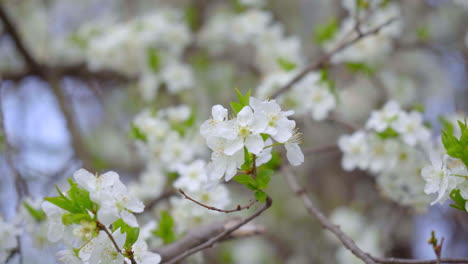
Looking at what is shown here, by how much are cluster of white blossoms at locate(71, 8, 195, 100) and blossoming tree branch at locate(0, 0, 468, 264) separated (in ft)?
0.04

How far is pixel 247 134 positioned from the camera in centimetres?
115

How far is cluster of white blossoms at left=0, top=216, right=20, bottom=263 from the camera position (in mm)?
1501

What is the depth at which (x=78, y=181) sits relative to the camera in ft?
3.66

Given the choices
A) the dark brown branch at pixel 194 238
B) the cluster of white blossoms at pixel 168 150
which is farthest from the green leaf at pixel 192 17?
the dark brown branch at pixel 194 238

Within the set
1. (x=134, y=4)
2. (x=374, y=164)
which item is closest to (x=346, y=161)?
(x=374, y=164)

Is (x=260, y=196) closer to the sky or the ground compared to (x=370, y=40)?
closer to the ground

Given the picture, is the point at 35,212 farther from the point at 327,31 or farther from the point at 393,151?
the point at 327,31

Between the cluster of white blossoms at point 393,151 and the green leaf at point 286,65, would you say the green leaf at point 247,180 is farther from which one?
the green leaf at point 286,65

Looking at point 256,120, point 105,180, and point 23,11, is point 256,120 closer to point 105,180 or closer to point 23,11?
point 105,180

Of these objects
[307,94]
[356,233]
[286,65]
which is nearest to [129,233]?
[307,94]

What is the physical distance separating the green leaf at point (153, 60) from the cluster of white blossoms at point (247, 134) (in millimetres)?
1868

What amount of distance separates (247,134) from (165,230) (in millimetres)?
740

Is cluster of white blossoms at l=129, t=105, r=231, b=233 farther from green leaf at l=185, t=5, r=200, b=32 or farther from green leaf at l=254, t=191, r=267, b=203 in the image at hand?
green leaf at l=185, t=5, r=200, b=32

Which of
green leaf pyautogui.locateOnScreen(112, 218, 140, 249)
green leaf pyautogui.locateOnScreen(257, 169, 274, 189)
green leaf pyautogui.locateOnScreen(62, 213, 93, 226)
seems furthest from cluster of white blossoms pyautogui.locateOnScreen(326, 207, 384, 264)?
green leaf pyautogui.locateOnScreen(62, 213, 93, 226)
